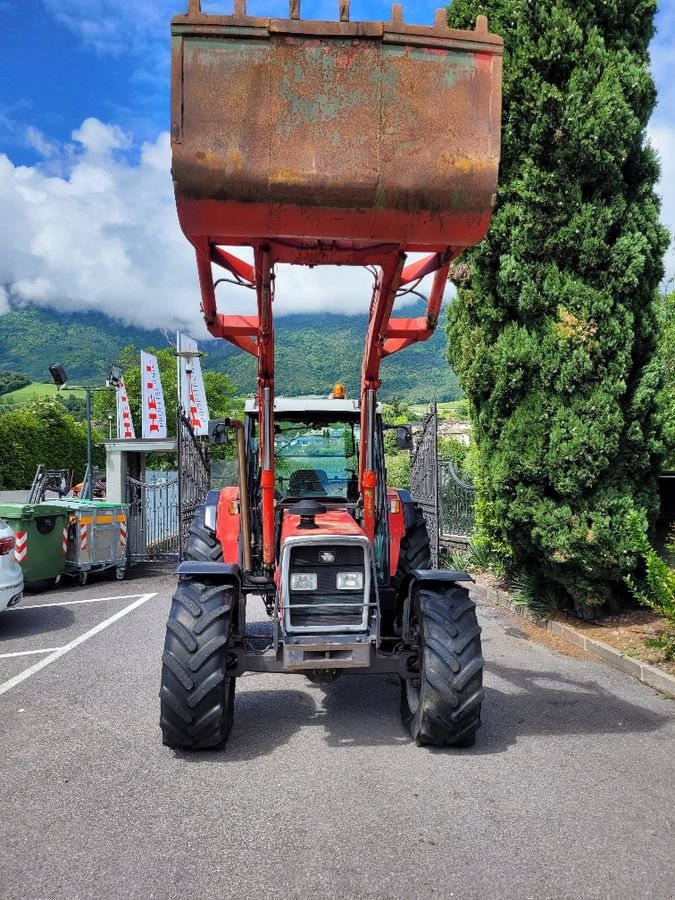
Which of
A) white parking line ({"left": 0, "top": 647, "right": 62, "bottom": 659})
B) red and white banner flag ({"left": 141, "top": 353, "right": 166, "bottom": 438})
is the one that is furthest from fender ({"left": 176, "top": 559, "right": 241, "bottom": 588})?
red and white banner flag ({"left": 141, "top": 353, "right": 166, "bottom": 438})

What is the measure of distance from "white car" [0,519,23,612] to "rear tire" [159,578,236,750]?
4.63m

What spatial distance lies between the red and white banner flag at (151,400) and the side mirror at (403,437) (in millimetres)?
17566

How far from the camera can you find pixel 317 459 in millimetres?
6961

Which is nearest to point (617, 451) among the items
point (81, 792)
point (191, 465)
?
point (81, 792)

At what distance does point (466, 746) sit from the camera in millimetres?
4742

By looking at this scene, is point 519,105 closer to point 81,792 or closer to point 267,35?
point 267,35

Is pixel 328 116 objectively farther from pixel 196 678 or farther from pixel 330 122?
pixel 196 678

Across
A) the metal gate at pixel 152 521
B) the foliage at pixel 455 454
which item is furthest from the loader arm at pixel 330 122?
the metal gate at pixel 152 521

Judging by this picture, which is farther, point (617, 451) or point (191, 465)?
point (191, 465)

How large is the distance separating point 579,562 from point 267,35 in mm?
6242

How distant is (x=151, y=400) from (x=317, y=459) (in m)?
18.7

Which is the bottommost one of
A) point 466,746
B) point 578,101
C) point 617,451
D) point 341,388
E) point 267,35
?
point 466,746

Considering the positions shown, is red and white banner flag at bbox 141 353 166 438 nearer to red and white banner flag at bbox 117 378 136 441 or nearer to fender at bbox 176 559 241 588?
red and white banner flag at bbox 117 378 136 441

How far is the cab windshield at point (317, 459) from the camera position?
678cm
